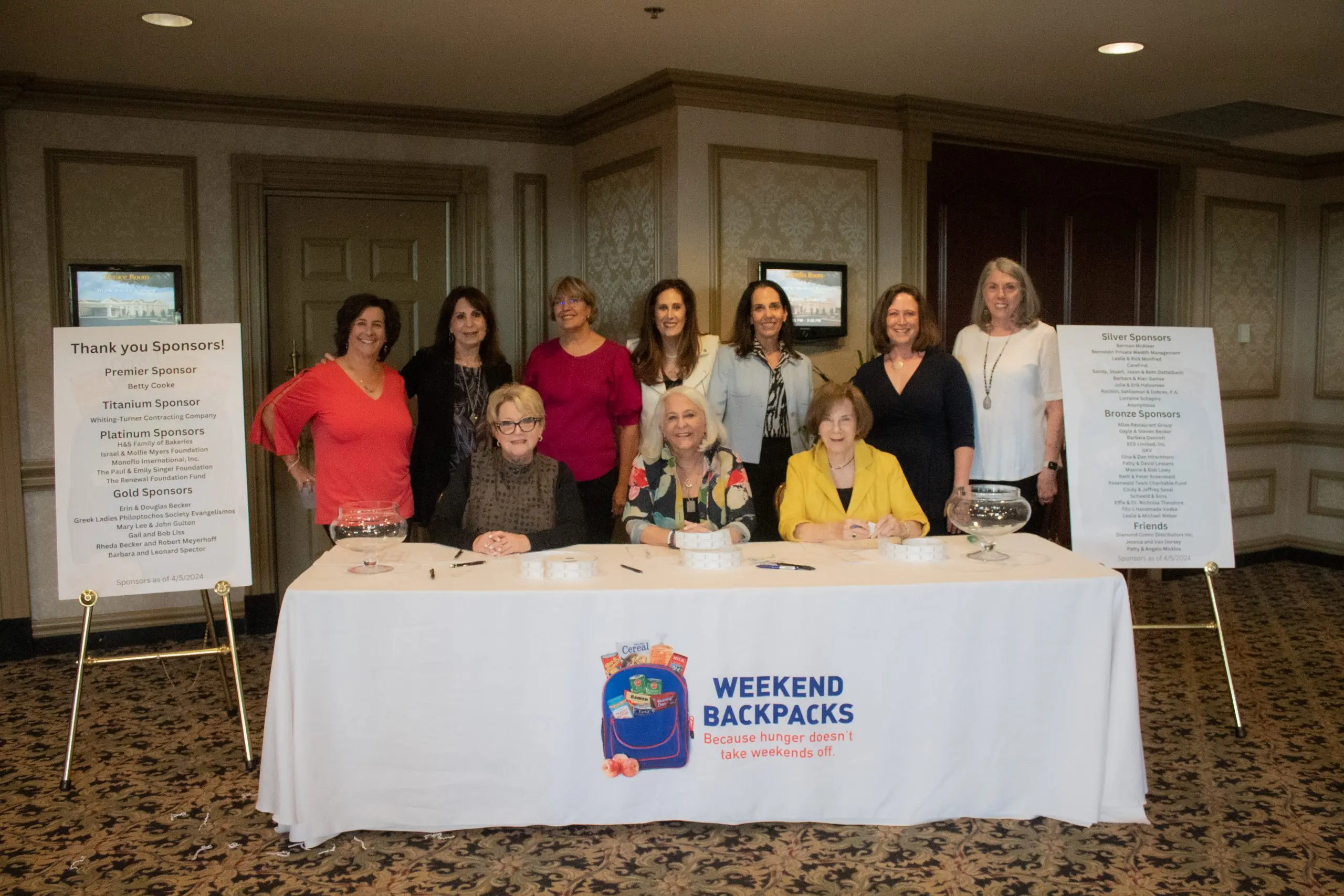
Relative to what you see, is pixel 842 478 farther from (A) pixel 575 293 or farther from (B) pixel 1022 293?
(A) pixel 575 293

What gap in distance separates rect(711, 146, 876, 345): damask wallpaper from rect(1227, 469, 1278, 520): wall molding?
9.39 feet

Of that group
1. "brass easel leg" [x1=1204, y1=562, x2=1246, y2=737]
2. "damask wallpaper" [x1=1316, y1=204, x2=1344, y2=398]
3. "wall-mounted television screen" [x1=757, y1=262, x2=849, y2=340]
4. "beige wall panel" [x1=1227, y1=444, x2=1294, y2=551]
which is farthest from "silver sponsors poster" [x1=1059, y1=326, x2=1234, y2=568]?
"damask wallpaper" [x1=1316, y1=204, x2=1344, y2=398]

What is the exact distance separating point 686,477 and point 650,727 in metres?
0.94

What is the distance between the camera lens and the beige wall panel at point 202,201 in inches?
182

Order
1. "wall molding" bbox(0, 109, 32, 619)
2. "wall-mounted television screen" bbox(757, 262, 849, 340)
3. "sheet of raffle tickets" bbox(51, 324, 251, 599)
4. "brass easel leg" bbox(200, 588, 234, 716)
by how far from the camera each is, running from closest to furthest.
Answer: "sheet of raffle tickets" bbox(51, 324, 251, 599), "brass easel leg" bbox(200, 588, 234, 716), "wall molding" bbox(0, 109, 32, 619), "wall-mounted television screen" bbox(757, 262, 849, 340)

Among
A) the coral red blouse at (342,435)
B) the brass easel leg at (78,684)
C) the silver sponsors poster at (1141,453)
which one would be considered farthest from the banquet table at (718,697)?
the coral red blouse at (342,435)

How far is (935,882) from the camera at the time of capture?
256cm

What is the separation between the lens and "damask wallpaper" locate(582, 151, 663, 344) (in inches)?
189

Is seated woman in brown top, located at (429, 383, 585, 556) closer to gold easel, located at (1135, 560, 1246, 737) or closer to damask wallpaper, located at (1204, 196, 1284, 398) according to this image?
gold easel, located at (1135, 560, 1246, 737)

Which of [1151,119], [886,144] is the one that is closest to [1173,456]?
[886,144]

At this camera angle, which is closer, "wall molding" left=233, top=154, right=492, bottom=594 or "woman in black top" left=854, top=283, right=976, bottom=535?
"woman in black top" left=854, top=283, right=976, bottom=535

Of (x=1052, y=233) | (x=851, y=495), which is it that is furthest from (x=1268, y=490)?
(x=851, y=495)

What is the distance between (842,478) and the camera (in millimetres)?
3377

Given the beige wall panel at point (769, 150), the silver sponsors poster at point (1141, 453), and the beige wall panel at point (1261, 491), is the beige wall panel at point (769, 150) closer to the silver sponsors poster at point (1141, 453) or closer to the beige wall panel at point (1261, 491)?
the silver sponsors poster at point (1141, 453)
